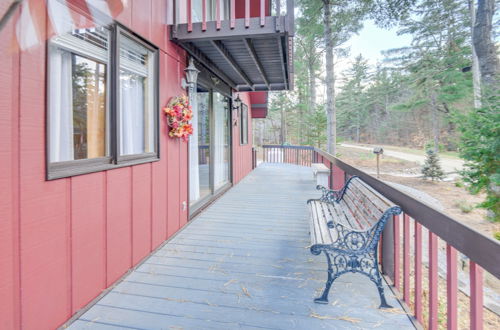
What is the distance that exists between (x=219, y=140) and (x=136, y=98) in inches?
119

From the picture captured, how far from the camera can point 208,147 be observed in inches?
204

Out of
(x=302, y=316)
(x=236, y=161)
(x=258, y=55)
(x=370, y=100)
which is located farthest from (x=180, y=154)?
(x=370, y=100)

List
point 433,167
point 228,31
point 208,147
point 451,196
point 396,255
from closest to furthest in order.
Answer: point 396,255 → point 228,31 → point 208,147 → point 451,196 → point 433,167

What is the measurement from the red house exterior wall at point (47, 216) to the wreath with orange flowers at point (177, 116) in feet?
2.16

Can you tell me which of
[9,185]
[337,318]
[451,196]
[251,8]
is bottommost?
[451,196]

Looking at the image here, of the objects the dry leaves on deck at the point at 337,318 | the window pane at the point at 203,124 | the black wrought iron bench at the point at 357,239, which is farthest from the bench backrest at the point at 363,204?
the window pane at the point at 203,124

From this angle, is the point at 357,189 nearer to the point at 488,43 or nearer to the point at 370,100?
the point at 488,43

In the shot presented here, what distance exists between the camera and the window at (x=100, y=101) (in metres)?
1.76

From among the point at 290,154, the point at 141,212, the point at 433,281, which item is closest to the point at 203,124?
the point at 141,212

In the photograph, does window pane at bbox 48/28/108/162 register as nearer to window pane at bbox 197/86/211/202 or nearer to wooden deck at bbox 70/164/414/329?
wooden deck at bbox 70/164/414/329

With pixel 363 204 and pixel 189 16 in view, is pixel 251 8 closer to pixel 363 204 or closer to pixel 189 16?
→ pixel 189 16

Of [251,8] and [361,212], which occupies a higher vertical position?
[251,8]

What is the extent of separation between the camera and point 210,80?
4742 mm

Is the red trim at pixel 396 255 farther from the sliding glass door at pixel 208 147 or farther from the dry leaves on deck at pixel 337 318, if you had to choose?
the sliding glass door at pixel 208 147
